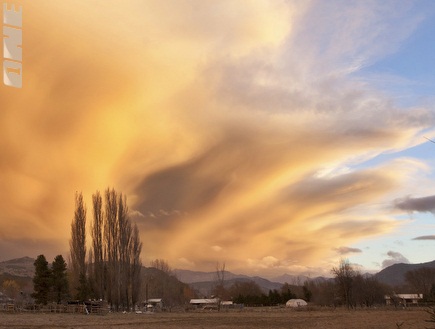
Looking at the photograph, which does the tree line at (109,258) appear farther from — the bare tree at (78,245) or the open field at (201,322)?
the open field at (201,322)

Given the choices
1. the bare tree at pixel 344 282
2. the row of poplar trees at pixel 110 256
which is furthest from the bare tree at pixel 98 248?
the bare tree at pixel 344 282

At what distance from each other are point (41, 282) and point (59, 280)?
8.85 ft

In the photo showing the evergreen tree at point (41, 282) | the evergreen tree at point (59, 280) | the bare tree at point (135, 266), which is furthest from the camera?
the bare tree at point (135, 266)

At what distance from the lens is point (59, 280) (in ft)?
209

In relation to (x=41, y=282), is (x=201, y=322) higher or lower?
lower

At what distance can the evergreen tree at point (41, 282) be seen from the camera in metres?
61.1

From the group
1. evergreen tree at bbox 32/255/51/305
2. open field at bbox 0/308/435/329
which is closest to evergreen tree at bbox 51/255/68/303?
evergreen tree at bbox 32/255/51/305

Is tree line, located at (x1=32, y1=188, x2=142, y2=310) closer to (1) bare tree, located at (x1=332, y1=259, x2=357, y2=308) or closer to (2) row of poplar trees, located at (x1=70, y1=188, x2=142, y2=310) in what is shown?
(2) row of poplar trees, located at (x1=70, y1=188, x2=142, y2=310)

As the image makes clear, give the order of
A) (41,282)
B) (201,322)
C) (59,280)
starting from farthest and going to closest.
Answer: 1. (59,280)
2. (41,282)
3. (201,322)

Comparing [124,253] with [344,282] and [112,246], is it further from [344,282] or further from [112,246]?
[344,282]

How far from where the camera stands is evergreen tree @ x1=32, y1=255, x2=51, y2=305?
61.1 meters

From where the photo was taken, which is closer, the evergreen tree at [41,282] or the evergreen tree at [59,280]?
the evergreen tree at [41,282]

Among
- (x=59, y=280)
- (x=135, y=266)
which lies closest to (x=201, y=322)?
(x=59, y=280)

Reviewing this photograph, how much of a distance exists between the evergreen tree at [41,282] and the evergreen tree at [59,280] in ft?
3.15
